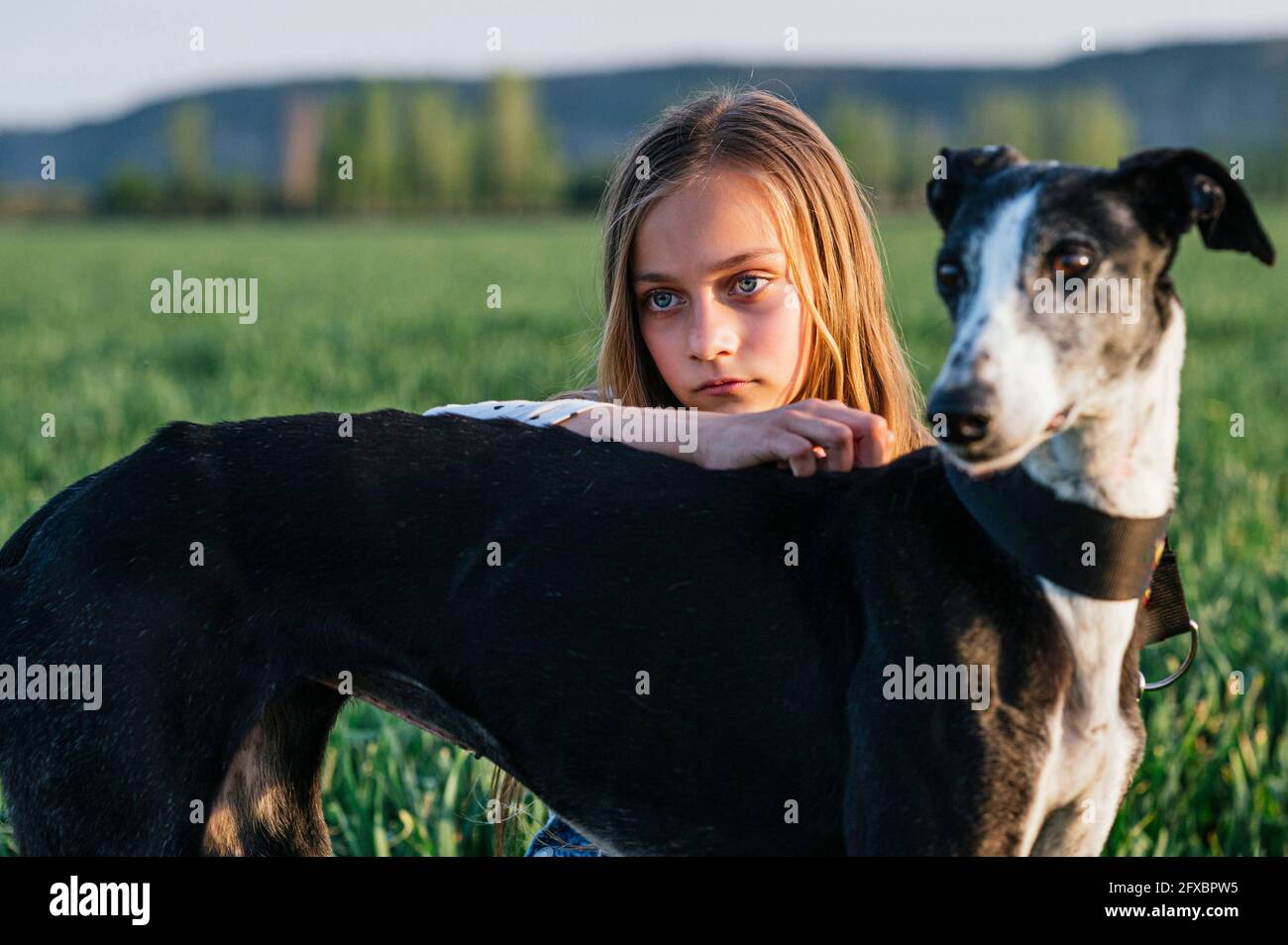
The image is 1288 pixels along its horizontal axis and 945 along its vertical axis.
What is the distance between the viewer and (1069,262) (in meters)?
2.00

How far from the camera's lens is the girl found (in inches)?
136

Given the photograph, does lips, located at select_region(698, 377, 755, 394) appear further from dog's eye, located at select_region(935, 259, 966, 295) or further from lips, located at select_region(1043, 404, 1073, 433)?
lips, located at select_region(1043, 404, 1073, 433)

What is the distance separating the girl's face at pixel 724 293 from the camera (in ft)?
11.3

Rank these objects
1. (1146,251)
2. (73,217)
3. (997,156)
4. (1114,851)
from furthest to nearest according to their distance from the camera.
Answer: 1. (73,217)
2. (1114,851)
3. (997,156)
4. (1146,251)

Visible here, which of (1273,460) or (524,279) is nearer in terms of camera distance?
(1273,460)

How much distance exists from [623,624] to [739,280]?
1379 millimetres

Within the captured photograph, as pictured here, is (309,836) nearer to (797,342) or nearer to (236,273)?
(797,342)

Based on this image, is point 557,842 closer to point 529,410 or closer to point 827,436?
point 529,410

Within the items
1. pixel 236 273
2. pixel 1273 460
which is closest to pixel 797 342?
pixel 1273 460

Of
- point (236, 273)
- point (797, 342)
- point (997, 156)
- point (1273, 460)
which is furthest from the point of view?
point (236, 273)

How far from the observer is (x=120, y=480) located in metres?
2.51

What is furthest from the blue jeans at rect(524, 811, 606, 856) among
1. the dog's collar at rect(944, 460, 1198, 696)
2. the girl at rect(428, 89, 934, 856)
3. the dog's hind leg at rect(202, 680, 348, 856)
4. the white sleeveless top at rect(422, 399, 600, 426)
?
the dog's collar at rect(944, 460, 1198, 696)

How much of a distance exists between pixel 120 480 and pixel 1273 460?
28.9 feet
